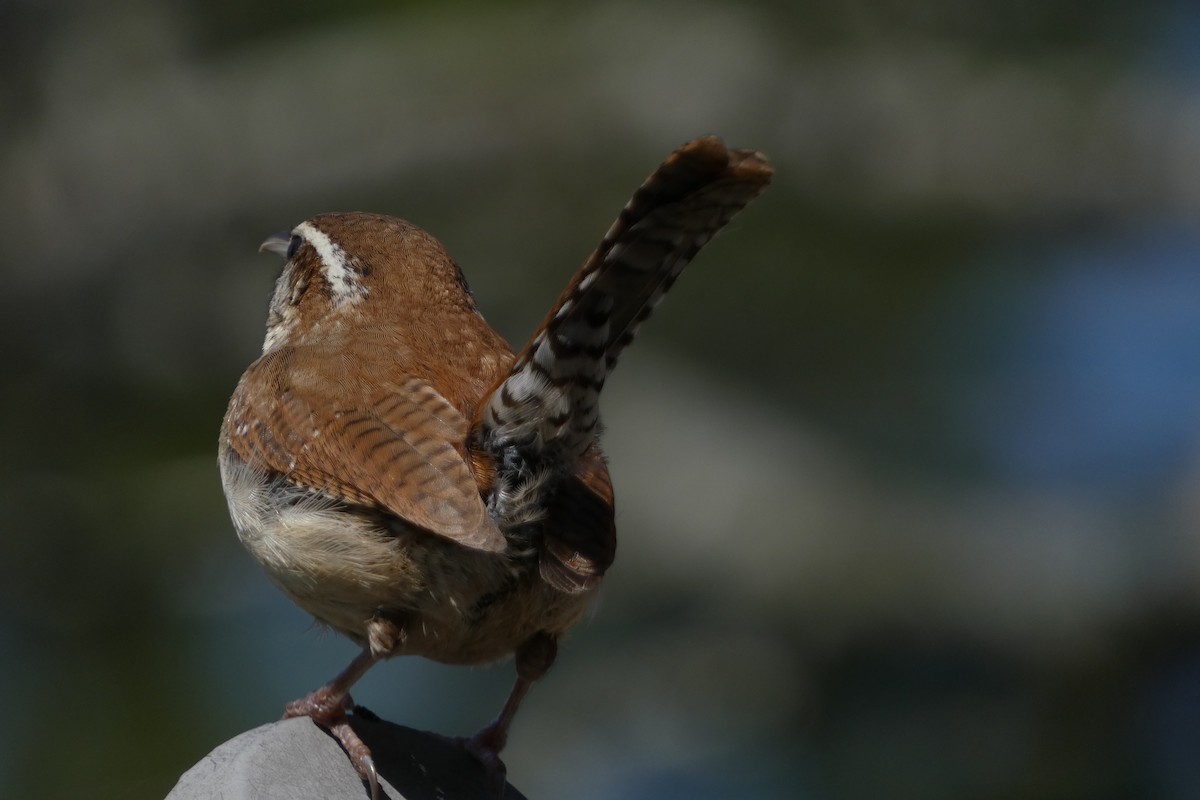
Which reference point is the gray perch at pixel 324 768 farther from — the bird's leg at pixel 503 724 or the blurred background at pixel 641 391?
the blurred background at pixel 641 391

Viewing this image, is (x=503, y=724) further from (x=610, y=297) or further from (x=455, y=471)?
(x=610, y=297)

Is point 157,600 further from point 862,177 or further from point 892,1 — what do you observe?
point 892,1

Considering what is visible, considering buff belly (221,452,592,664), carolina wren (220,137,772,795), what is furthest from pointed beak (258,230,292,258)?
buff belly (221,452,592,664)

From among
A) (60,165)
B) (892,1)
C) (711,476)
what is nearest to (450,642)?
(711,476)

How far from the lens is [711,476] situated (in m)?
6.98

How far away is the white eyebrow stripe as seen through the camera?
9.96 feet

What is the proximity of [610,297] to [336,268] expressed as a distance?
3.45ft

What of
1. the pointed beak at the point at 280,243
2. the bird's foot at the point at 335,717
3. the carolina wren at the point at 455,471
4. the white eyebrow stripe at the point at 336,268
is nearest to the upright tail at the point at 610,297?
the carolina wren at the point at 455,471

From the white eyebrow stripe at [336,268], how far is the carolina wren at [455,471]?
211mm

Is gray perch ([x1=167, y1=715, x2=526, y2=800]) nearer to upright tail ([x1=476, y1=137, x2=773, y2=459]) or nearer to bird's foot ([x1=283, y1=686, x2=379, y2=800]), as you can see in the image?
bird's foot ([x1=283, y1=686, x2=379, y2=800])

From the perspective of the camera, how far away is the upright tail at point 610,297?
2019 mm

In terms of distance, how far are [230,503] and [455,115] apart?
4339 mm

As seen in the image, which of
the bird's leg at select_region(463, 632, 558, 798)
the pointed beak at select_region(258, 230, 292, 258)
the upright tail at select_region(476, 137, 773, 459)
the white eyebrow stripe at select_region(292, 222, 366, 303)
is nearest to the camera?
the upright tail at select_region(476, 137, 773, 459)

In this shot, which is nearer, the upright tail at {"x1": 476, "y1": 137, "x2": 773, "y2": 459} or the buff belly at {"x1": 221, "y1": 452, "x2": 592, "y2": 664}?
the upright tail at {"x1": 476, "y1": 137, "x2": 773, "y2": 459}
